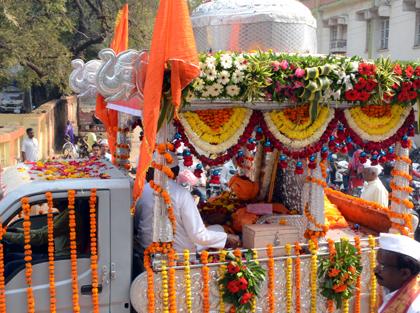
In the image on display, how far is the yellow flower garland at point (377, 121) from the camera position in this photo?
4727 millimetres

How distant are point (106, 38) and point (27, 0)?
3.95 metres

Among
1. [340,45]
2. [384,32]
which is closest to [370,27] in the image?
[384,32]

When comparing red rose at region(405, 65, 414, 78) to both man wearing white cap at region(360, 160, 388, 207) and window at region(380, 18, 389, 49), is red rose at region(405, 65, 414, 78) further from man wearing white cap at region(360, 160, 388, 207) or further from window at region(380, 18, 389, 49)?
window at region(380, 18, 389, 49)

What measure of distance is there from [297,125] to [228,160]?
715 millimetres

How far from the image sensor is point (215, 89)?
4.04 m

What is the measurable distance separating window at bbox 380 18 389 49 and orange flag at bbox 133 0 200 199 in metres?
22.3

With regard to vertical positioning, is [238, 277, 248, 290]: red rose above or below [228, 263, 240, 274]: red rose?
below

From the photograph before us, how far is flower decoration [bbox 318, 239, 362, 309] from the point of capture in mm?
4555

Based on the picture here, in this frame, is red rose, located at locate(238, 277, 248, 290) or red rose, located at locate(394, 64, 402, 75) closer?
red rose, located at locate(238, 277, 248, 290)

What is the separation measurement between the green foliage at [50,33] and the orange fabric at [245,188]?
35.2ft

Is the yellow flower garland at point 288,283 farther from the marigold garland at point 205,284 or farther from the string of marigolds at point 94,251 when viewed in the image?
the string of marigolds at point 94,251

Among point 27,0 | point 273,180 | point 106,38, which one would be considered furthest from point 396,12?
point 273,180

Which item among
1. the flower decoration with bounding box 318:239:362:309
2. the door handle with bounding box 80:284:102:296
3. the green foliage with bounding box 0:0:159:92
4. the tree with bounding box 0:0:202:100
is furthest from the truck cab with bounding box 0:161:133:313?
the green foliage with bounding box 0:0:159:92

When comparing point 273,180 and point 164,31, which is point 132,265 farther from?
point 273,180
